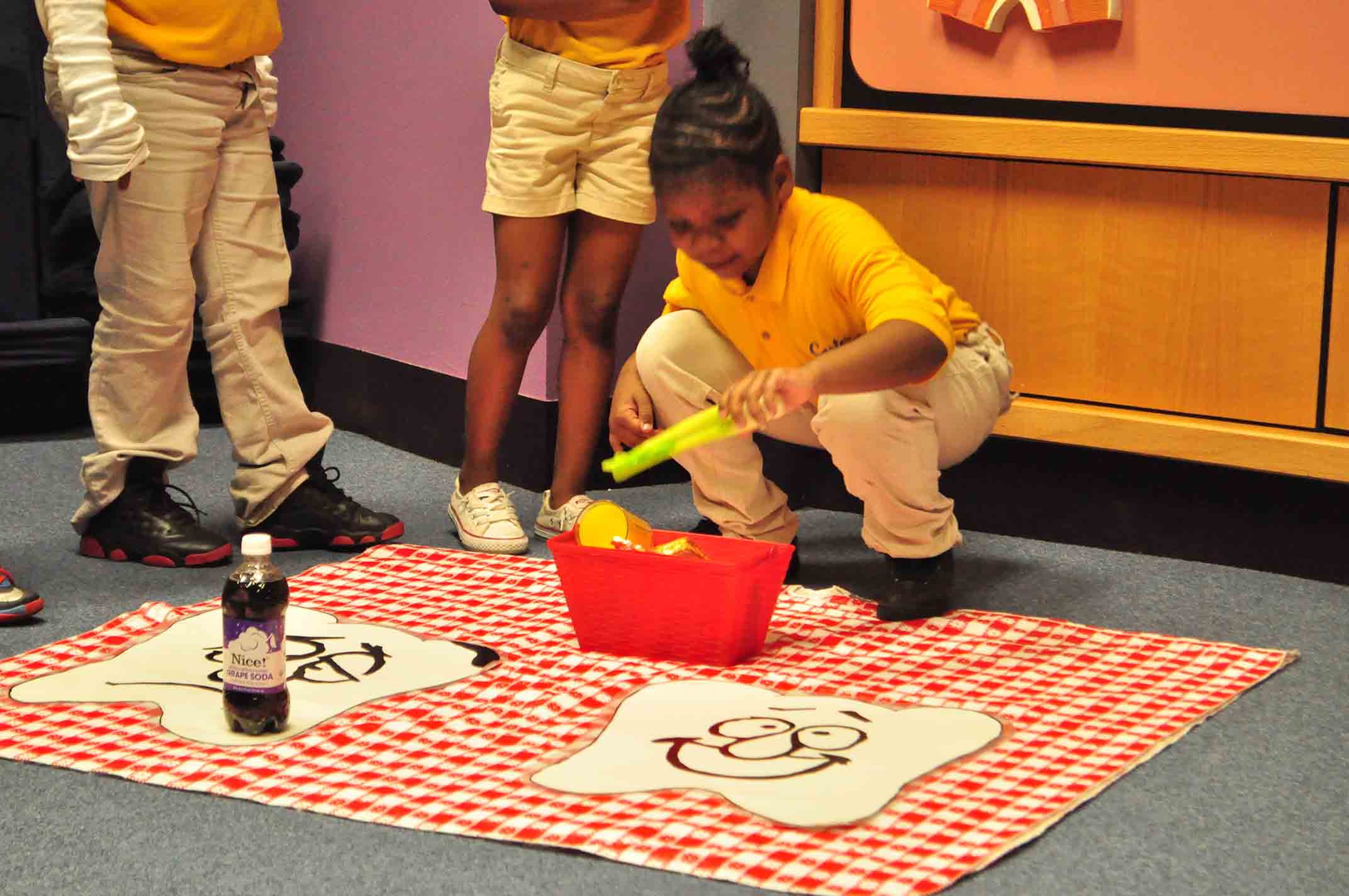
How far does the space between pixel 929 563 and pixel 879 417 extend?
0.78 ft

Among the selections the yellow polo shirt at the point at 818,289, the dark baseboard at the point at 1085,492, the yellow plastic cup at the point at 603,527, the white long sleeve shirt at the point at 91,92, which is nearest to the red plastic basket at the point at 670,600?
the yellow plastic cup at the point at 603,527

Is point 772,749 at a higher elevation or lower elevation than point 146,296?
lower

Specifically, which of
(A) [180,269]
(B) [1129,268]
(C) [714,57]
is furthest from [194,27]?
(B) [1129,268]

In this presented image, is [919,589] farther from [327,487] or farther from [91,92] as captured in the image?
[91,92]

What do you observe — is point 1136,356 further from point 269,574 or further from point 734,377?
point 269,574

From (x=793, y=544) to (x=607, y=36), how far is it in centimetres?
80

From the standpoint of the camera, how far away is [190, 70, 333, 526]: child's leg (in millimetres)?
2428

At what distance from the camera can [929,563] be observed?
2.15 meters

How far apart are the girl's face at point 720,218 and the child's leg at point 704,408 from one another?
221mm

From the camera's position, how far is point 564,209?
8.09 feet

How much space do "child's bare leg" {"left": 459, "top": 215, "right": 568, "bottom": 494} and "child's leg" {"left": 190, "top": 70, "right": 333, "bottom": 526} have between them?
0.25m

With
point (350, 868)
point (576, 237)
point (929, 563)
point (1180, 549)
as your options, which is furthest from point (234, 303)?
point (1180, 549)

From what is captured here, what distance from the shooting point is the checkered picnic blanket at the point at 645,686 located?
142 cm

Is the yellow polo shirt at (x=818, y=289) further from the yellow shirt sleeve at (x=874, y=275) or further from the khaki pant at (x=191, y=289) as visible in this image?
the khaki pant at (x=191, y=289)
